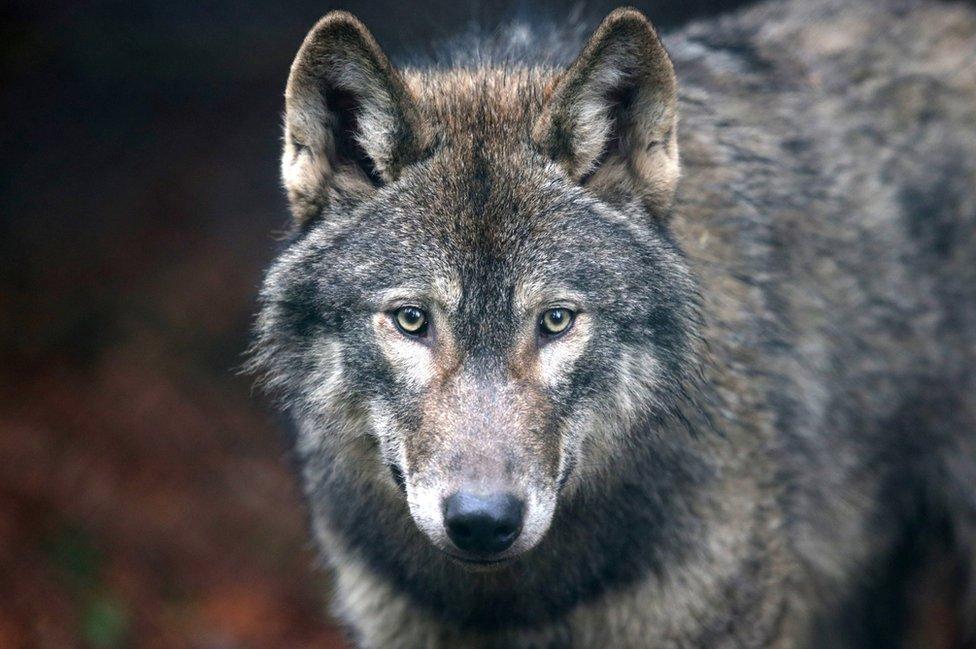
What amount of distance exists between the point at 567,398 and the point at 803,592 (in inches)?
78.5

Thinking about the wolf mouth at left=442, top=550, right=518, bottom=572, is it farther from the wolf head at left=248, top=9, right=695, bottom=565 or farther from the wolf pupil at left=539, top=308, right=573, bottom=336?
the wolf pupil at left=539, top=308, right=573, bottom=336

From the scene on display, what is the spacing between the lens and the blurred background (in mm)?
7176

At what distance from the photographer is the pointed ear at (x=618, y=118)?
3.64m

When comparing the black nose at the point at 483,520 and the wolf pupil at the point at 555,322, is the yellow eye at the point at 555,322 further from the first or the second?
the black nose at the point at 483,520

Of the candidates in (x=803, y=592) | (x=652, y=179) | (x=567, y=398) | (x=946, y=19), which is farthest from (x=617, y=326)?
(x=946, y=19)

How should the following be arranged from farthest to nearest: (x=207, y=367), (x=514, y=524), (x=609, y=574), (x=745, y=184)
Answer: (x=207, y=367) < (x=745, y=184) < (x=609, y=574) < (x=514, y=524)

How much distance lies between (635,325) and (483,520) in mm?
934

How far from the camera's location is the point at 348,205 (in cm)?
384

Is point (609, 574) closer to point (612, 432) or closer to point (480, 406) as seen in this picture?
point (612, 432)

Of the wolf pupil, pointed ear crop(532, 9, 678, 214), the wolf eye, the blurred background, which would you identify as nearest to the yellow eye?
the wolf pupil

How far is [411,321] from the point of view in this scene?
357 centimetres

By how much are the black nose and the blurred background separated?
13.8 ft

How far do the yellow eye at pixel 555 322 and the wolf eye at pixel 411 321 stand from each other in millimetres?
377

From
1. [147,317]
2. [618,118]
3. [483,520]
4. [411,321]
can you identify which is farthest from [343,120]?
[147,317]
